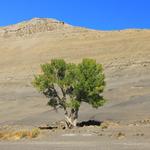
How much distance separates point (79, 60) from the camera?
110 m

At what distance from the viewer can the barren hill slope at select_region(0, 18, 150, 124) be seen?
7581 centimetres

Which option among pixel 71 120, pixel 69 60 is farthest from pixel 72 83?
pixel 69 60

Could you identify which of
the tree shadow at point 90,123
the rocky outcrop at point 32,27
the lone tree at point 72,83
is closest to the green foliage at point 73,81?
the lone tree at point 72,83

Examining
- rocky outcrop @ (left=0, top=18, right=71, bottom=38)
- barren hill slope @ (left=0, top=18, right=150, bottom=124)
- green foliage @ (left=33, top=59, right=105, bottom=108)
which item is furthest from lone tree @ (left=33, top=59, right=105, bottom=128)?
rocky outcrop @ (left=0, top=18, right=71, bottom=38)

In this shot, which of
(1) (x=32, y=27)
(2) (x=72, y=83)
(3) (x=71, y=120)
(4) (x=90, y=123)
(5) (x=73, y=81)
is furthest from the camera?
(1) (x=32, y=27)

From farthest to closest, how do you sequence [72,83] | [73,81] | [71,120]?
[71,120], [72,83], [73,81]

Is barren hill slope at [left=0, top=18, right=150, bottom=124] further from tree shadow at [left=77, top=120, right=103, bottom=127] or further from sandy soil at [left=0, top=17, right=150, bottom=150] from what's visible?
tree shadow at [left=77, top=120, right=103, bottom=127]

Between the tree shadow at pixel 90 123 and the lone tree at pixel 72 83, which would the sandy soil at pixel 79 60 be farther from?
the lone tree at pixel 72 83

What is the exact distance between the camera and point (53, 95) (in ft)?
187

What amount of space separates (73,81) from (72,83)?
24 cm

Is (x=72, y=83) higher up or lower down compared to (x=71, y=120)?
higher up

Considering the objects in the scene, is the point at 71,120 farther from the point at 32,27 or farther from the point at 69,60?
the point at 32,27

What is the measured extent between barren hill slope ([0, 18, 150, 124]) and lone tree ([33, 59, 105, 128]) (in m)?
10.4

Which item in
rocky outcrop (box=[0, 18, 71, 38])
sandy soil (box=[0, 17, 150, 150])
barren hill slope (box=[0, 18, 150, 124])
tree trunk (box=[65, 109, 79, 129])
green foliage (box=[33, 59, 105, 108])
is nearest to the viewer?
tree trunk (box=[65, 109, 79, 129])
